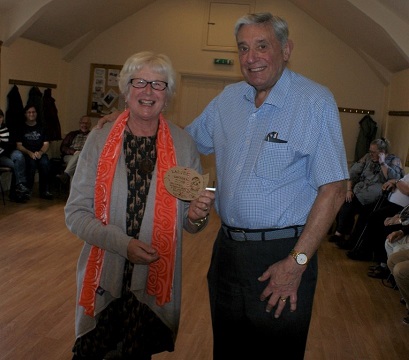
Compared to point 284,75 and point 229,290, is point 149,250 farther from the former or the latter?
point 284,75

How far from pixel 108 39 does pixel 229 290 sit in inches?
329

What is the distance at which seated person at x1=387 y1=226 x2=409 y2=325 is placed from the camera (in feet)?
12.4

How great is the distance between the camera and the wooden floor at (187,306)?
11.1 ft

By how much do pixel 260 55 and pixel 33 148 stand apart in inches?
263

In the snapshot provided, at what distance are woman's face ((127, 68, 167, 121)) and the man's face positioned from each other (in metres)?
0.35

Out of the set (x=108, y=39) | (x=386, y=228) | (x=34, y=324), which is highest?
(x=108, y=39)

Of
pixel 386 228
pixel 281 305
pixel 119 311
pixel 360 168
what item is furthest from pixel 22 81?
pixel 281 305

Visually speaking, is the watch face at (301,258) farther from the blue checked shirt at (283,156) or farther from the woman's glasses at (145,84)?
the woman's glasses at (145,84)

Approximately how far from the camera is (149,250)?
2.02m

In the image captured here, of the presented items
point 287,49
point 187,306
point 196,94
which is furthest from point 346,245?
point 287,49

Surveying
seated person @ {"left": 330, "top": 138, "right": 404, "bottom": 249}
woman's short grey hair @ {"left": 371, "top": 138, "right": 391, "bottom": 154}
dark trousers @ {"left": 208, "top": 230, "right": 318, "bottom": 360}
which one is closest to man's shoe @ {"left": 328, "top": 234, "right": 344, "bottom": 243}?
seated person @ {"left": 330, "top": 138, "right": 404, "bottom": 249}

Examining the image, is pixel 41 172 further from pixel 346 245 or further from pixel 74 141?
pixel 346 245

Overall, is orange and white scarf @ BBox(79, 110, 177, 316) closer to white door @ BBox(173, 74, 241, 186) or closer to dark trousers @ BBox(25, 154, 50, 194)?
dark trousers @ BBox(25, 154, 50, 194)

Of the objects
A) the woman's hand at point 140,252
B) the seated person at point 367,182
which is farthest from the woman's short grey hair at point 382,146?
the woman's hand at point 140,252
